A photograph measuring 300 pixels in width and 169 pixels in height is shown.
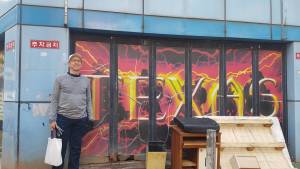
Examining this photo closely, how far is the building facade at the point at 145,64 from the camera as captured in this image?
8203 millimetres

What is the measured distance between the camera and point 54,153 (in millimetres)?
7414

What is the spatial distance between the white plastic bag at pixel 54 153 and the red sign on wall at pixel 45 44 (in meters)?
1.82

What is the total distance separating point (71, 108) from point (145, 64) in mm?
2183

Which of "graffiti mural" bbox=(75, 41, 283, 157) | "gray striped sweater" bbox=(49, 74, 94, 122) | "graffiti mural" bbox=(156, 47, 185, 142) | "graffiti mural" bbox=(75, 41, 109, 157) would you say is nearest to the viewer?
"gray striped sweater" bbox=(49, 74, 94, 122)

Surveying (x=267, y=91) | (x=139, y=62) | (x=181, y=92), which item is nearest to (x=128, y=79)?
(x=139, y=62)

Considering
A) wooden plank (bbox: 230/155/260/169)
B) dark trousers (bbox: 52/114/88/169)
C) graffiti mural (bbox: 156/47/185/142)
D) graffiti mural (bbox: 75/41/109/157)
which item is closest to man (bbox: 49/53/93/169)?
dark trousers (bbox: 52/114/88/169)

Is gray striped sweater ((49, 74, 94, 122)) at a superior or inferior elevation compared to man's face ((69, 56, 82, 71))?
inferior

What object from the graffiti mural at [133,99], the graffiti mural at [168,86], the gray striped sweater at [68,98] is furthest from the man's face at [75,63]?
the graffiti mural at [168,86]

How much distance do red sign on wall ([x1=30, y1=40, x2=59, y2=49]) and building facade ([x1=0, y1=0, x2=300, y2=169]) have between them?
0.02 m

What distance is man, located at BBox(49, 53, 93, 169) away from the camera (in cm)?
768

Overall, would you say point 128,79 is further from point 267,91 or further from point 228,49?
point 267,91

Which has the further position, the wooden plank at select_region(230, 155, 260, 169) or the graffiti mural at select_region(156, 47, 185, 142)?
the graffiti mural at select_region(156, 47, 185, 142)

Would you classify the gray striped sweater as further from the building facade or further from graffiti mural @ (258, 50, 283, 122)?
graffiti mural @ (258, 50, 283, 122)

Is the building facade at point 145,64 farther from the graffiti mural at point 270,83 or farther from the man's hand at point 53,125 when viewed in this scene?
the man's hand at point 53,125
